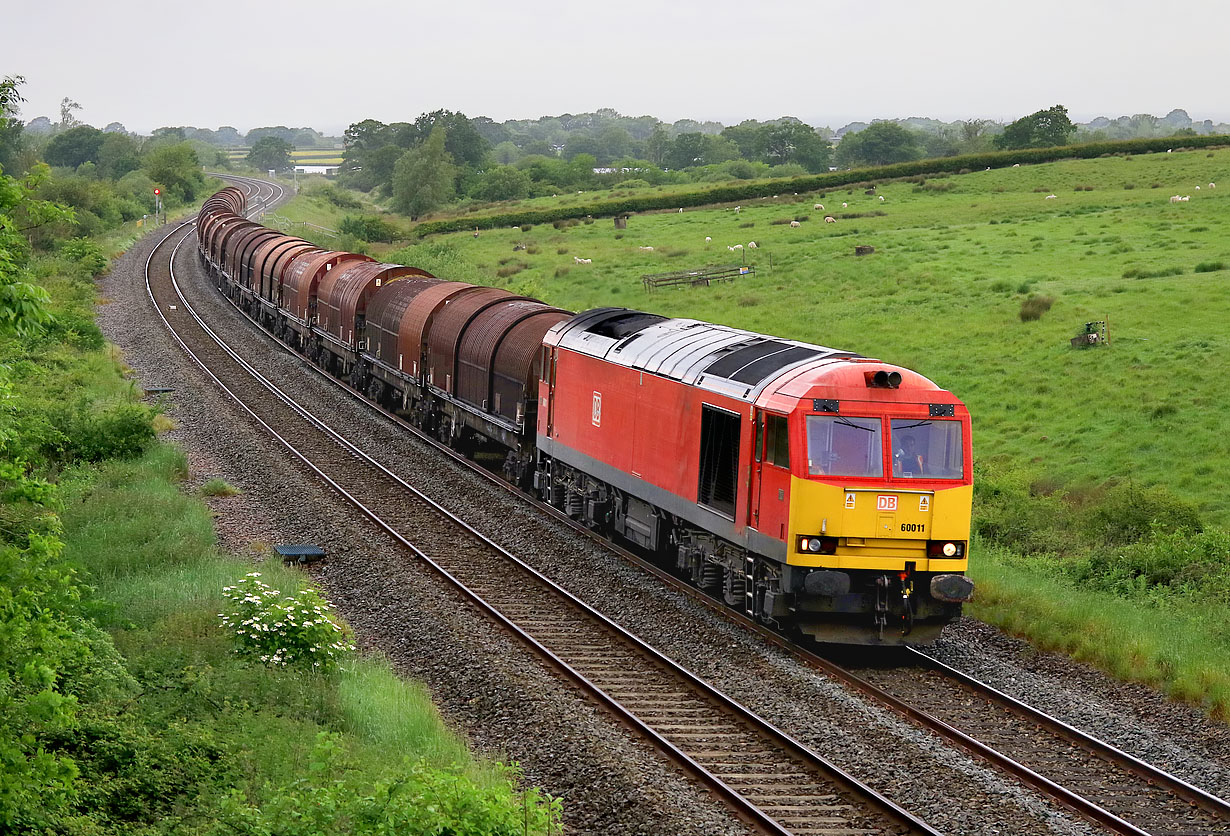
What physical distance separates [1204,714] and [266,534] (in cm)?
1473

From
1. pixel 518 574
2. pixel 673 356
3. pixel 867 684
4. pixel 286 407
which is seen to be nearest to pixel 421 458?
pixel 286 407

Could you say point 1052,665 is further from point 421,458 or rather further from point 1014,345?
point 1014,345

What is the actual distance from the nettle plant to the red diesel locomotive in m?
5.45

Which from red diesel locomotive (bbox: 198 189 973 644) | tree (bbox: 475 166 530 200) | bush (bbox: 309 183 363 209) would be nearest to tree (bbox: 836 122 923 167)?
tree (bbox: 475 166 530 200)

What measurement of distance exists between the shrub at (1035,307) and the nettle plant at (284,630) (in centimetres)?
3016

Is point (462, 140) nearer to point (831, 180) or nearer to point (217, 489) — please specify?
point (831, 180)

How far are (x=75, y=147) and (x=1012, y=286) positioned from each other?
151 metres

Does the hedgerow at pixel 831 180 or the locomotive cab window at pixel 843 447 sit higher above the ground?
the hedgerow at pixel 831 180

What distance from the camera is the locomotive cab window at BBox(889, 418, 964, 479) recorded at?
1516 centimetres

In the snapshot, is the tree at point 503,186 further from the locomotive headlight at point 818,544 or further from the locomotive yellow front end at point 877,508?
the locomotive headlight at point 818,544

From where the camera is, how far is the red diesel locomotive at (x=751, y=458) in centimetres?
1498

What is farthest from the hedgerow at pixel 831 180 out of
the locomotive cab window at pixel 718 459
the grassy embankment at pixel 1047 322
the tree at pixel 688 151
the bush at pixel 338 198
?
the tree at pixel 688 151

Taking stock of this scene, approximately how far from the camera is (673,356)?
1855 centimetres

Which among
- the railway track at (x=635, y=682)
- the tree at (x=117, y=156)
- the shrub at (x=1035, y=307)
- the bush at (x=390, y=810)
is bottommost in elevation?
the railway track at (x=635, y=682)
